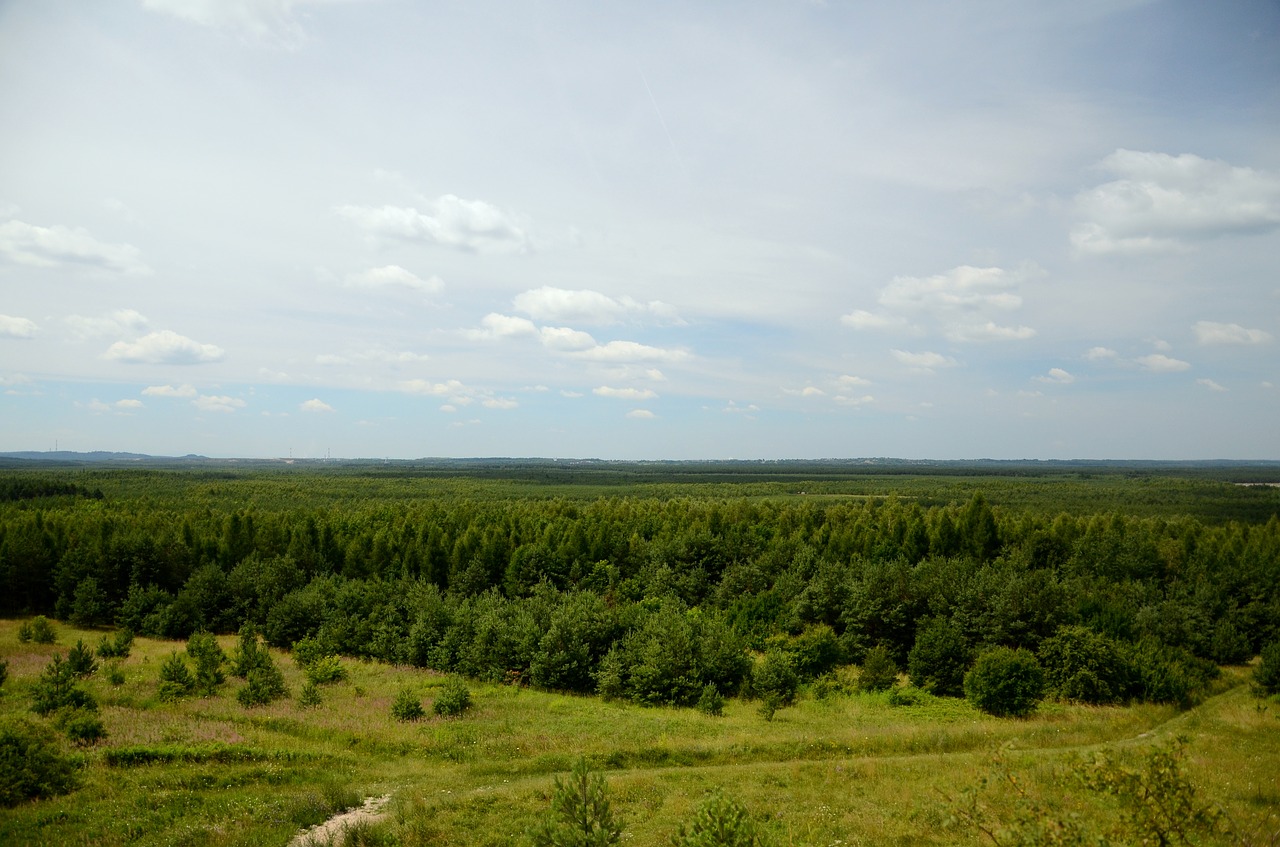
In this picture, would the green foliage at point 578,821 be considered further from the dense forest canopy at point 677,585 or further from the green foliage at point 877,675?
the green foliage at point 877,675

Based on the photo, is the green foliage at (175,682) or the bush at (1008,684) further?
the bush at (1008,684)

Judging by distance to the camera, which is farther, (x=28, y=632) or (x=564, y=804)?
(x=28, y=632)

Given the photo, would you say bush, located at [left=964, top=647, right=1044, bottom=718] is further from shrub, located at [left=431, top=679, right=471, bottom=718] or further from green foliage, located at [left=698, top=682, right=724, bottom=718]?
shrub, located at [left=431, top=679, right=471, bottom=718]

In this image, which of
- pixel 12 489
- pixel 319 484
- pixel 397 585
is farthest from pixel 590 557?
pixel 319 484

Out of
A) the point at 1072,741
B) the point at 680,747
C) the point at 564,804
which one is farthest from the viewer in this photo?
the point at 1072,741

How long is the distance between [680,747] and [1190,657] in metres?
33.1

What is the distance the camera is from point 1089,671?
33.8m

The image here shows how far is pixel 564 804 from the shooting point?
396 inches

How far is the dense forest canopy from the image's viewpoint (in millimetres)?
37656

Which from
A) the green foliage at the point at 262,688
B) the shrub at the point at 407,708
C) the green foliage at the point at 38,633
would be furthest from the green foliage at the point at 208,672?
the green foliage at the point at 38,633

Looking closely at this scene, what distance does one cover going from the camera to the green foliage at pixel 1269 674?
32.8 metres

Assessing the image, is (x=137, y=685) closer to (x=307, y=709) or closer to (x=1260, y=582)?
(x=307, y=709)

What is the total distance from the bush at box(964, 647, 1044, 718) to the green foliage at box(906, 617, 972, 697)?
3641mm

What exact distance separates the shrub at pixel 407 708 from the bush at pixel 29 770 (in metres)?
11.2
